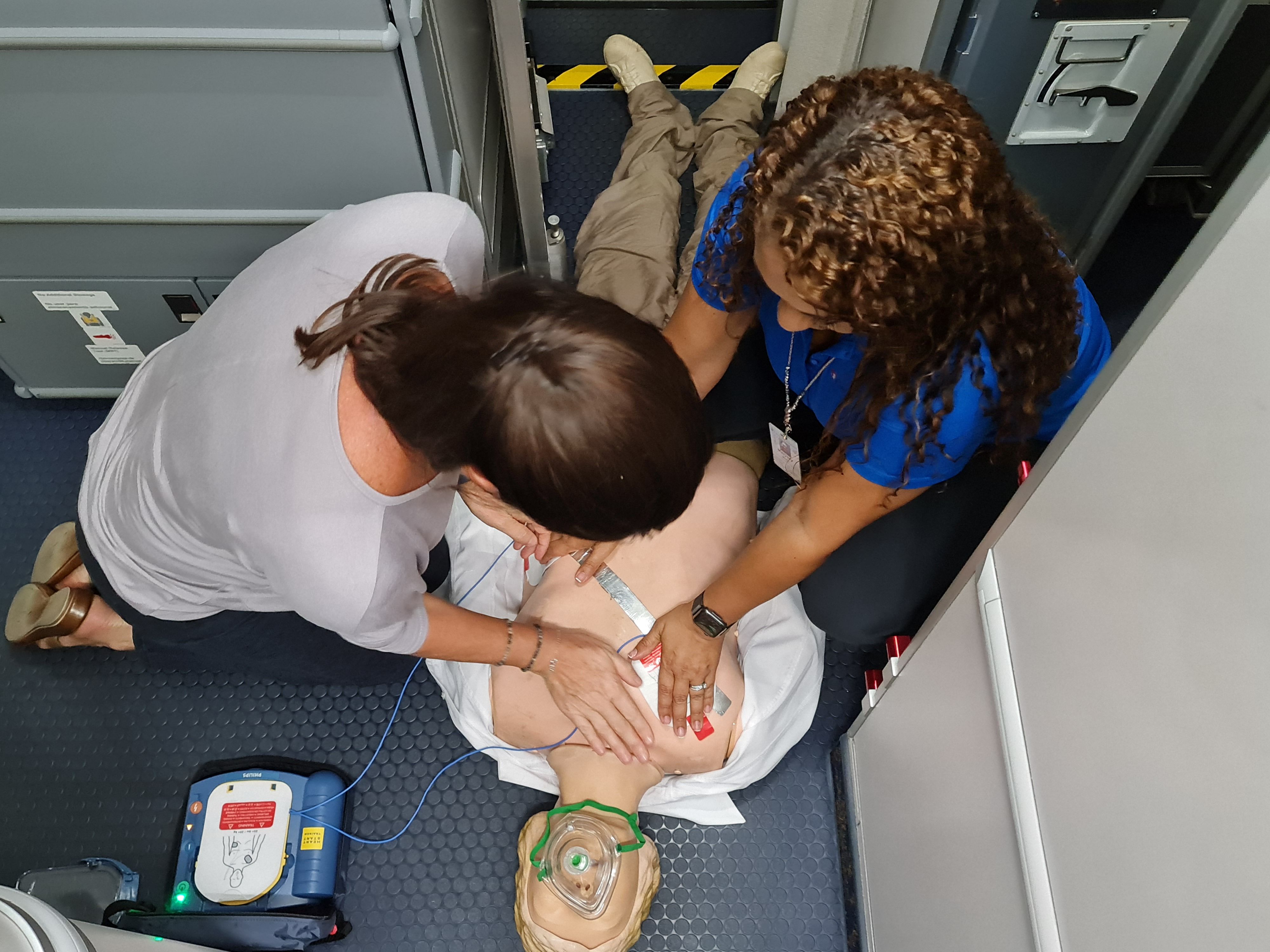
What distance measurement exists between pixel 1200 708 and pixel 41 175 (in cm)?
155

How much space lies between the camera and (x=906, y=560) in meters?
1.41

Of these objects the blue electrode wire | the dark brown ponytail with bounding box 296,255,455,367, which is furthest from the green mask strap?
the dark brown ponytail with bounding box 296,255,455,367

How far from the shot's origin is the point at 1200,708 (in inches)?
21.6

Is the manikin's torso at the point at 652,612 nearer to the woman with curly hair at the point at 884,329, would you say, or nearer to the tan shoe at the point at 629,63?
the woman with curly hair at the point at 884,329

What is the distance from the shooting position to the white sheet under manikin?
1363mm

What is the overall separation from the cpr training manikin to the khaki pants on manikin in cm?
50

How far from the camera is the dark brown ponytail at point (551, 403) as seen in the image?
26.2 inches

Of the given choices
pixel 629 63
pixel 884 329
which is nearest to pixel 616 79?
pixel 629 63

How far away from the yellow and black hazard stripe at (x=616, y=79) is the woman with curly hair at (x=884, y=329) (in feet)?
3.93

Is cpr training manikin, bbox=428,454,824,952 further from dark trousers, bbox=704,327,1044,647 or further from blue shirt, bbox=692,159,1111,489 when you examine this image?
blue shirt, bbox=692,159,1111,489

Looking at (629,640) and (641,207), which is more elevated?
(641,207)

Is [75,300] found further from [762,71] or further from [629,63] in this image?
[762,71]

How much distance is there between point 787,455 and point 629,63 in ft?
4.46

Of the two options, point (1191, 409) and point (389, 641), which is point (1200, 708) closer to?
point (1191, 409)
